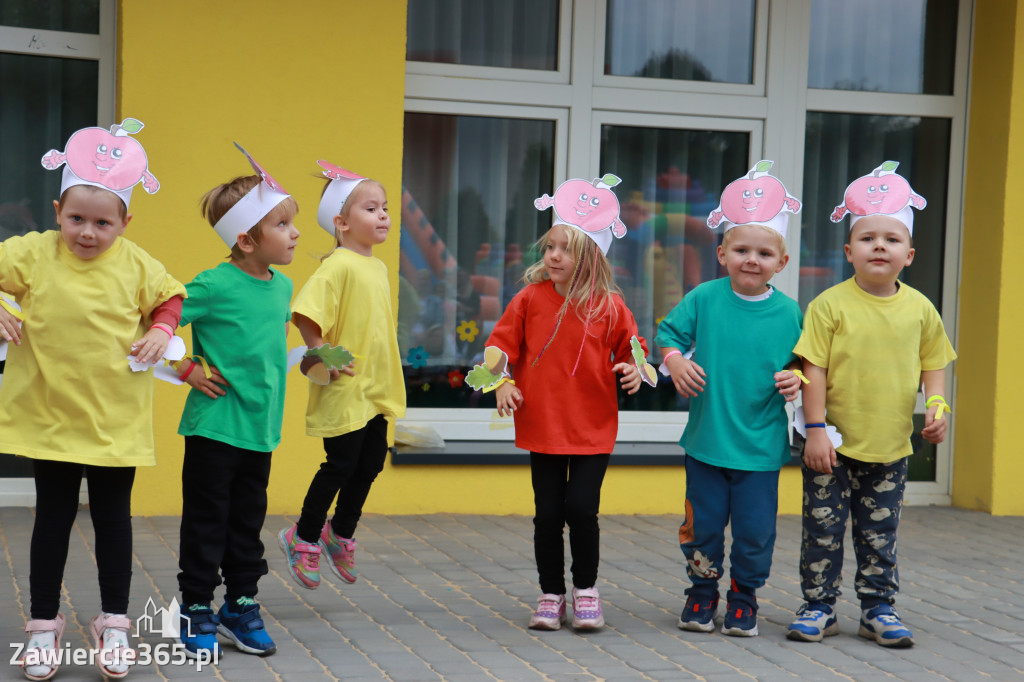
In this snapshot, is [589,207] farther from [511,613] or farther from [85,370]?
[85,370]

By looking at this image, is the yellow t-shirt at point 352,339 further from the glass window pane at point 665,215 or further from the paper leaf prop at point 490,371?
the glass window pane at point 665,215

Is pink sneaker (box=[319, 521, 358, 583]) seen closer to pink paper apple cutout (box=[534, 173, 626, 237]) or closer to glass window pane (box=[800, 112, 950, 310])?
pink paper apple cutout (box=[534, 173, 626, 237])

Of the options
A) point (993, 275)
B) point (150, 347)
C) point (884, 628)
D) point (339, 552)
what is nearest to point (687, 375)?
point (884, 628)

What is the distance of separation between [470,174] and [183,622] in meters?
3.85

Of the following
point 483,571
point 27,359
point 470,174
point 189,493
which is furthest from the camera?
point 470,174

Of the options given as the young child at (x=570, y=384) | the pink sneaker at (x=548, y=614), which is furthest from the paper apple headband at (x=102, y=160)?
the pink sneaker at (x=548, y=614)

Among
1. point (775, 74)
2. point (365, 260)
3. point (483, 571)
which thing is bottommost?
point (483, 571)

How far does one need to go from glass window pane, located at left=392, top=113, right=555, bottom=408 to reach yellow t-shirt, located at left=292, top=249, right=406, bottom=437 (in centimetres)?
236

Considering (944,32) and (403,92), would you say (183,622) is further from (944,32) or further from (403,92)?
(944,32)

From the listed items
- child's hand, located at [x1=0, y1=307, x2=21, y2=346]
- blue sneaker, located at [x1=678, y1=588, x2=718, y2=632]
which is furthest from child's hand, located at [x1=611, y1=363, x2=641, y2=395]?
child's hand, located at [x1=0, y1=307, x2=21, y2=346]

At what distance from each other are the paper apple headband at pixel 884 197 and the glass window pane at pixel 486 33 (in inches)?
121

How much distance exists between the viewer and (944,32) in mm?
7453

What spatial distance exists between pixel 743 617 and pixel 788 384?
898mm

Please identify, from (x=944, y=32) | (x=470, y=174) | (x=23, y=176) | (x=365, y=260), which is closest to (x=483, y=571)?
(x=365, y=260)
